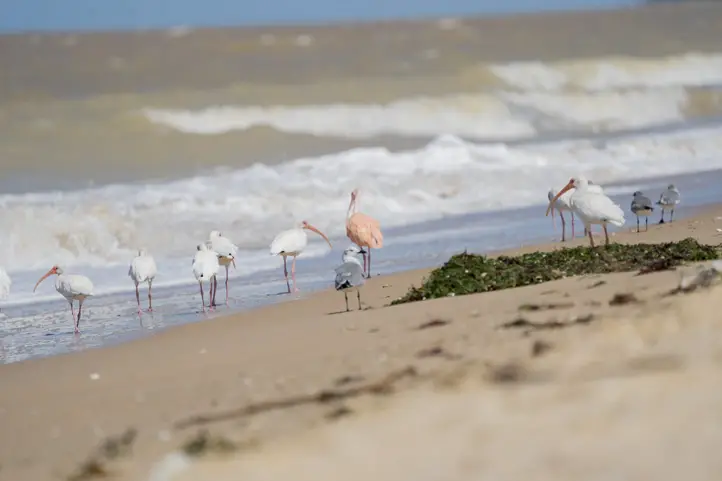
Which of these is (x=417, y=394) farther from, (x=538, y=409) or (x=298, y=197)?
(x=298, y=197)

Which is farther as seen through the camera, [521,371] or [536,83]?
[536,83]

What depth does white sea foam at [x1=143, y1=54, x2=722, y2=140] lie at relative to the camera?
3503 cm

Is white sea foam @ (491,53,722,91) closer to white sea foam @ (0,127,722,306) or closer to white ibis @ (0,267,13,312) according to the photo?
white sea foam @ (0,127,722,306)

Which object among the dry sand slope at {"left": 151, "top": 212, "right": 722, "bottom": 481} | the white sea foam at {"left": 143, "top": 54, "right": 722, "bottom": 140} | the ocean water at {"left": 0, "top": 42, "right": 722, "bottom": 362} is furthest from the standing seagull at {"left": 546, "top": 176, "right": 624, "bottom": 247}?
the white sea foam at {"left": 143, "top": 54, "right": 722, "bottom": 140}

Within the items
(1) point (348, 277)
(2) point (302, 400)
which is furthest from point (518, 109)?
(2) point (302, 400)

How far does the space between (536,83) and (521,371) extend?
→ 39546 mm

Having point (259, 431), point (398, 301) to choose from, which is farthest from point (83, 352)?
point (259, 431)

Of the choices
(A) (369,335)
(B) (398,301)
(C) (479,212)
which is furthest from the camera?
(C) (479,212)

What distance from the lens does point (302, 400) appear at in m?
6.38

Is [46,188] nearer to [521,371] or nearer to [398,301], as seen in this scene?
[398,301]

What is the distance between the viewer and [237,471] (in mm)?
5363

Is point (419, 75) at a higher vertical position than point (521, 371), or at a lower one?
higher

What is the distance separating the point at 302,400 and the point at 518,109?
111 ft

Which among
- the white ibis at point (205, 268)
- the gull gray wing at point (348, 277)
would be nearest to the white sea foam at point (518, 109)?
the white ibis at point (205, 268)
